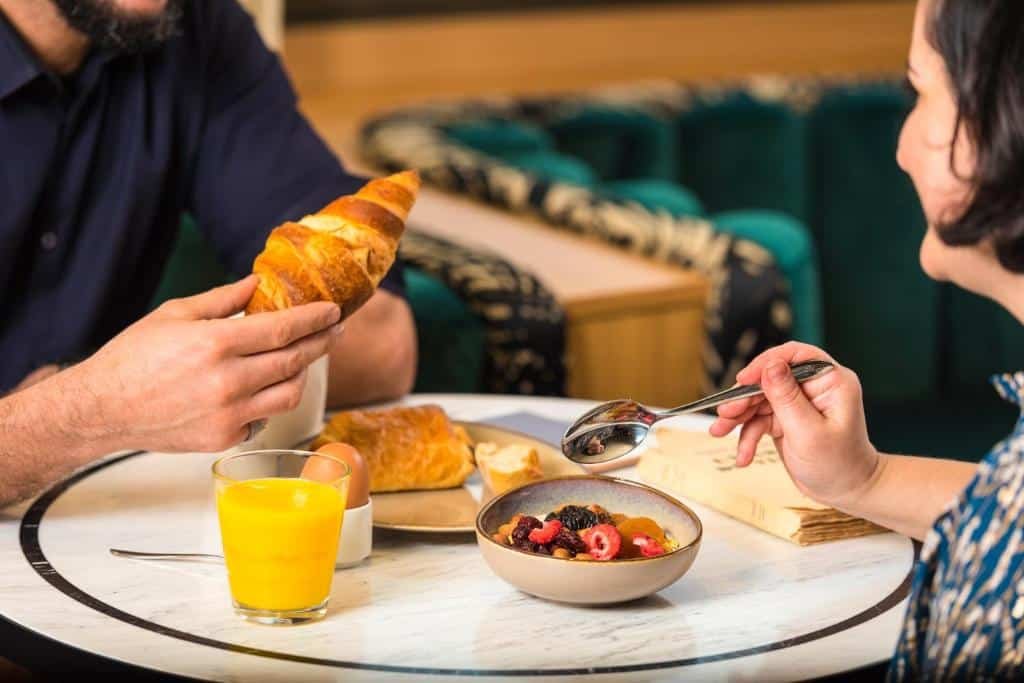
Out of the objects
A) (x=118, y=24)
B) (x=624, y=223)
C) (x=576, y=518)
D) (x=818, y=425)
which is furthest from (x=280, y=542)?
(x=624, y=223)

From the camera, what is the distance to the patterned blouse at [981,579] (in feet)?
3.53

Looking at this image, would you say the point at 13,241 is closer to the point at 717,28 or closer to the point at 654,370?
the point at 654,370

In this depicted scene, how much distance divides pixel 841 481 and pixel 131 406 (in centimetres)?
63

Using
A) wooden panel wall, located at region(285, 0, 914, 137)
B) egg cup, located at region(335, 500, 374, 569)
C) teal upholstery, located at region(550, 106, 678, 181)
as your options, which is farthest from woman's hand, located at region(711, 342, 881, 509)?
teal upholstery, located at region(550, 106, 678, 181)

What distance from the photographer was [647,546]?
123 centimetres

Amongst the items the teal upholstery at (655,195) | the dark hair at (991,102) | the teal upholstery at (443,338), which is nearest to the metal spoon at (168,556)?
the dark hair at (991,102)

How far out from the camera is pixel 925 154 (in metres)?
1.14

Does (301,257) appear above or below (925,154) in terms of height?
below

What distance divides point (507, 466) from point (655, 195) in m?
2.23

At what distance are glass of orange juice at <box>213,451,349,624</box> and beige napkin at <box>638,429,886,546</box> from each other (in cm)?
41

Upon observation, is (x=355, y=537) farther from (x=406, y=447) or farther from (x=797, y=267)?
(x=797, y=267)

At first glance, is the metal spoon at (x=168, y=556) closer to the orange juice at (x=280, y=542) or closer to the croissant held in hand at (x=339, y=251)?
the orange juice at (x=280, y=542)

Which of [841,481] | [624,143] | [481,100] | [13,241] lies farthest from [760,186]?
[841,481]

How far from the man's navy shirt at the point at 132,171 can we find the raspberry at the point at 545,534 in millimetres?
815
